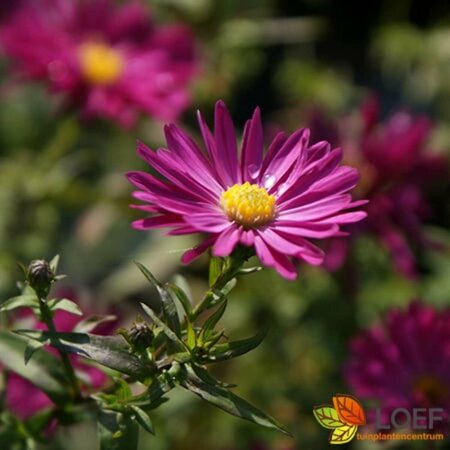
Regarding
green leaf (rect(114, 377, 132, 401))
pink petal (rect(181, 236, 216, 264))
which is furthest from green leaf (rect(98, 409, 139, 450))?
pink petal (rect(181, 236, 216, 264))

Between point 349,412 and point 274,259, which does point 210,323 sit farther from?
point 349,412

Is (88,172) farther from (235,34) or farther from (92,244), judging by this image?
(235,34)

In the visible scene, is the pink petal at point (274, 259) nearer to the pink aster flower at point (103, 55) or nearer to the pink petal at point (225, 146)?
the pink petal at point (225, 146)

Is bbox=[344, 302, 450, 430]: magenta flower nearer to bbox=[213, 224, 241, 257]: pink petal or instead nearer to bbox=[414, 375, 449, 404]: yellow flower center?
bbox=[414, 375, 449, 404]: yellow flower center

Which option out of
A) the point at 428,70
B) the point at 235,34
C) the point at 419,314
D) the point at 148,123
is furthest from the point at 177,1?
the point at 419,314

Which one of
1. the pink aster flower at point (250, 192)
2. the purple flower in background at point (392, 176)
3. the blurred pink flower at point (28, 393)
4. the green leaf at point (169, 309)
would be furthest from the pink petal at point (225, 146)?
the purple flower in background at point (392, 176)
